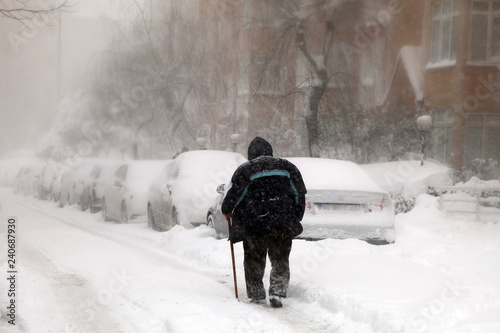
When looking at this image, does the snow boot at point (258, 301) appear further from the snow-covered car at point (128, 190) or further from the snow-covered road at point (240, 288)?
the snow-covered car at point (128, 190)

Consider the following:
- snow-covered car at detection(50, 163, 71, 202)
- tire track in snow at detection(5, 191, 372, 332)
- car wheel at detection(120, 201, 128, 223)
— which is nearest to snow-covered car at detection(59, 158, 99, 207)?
snow-covered car at detection(50, 163, 71, 202)

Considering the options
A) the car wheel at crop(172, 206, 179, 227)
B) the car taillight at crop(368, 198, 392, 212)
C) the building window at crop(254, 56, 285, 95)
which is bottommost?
the car wheel at crop(172, 206, 179, 227)

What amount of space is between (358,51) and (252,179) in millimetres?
18009

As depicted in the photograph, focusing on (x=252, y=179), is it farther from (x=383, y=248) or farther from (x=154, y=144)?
(x=154, y=144)

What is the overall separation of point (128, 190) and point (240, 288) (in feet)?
32.6

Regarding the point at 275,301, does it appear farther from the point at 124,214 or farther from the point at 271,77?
the point at 271,77

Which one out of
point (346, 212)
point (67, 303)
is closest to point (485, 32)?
point (346, 212)

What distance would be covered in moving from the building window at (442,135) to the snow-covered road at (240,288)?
13.1 meters

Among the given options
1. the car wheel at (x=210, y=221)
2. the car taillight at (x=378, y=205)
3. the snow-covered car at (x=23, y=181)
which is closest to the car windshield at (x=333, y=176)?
the car taillight at (x=378, y=205)

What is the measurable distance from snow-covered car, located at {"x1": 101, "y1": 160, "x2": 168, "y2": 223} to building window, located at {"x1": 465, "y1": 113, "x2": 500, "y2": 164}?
477 inches

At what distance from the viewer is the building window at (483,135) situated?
81.5ft

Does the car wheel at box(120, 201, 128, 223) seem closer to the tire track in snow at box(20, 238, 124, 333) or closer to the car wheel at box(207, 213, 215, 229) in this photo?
the car wheel at box(207, 213, 215, 229)

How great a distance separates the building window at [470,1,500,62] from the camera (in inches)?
981

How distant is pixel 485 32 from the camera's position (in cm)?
2494
